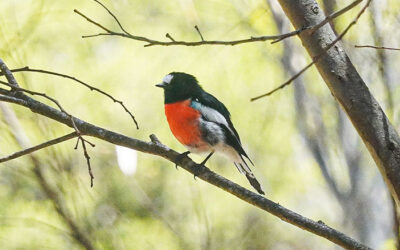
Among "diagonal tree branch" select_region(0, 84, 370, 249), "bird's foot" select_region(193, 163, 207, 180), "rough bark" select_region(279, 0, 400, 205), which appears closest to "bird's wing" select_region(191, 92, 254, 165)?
"bird's foot" select_region(193, 163, 207, 180)

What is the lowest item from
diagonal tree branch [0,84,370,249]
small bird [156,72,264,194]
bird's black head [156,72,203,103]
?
diagonal tree branch [0,84,370,249]

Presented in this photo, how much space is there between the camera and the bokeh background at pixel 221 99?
4.34m

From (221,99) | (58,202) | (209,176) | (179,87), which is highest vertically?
(221,99)

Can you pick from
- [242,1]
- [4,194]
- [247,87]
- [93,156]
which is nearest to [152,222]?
[93,156]

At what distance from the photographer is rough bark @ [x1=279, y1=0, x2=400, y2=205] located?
216 cm

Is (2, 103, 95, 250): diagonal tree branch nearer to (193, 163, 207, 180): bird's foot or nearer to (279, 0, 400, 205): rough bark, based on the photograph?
(193, 163, 207, 180): bird's foot

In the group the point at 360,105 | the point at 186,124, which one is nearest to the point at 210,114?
the point at 186,124

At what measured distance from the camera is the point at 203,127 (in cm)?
349

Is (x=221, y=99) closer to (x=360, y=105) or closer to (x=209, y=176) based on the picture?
(x=209, y=176)

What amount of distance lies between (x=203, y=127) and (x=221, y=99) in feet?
6.29

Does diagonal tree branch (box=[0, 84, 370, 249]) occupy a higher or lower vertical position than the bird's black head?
lower

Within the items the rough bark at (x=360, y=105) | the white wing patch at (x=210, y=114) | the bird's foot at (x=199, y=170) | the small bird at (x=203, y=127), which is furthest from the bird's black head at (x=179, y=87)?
the rough bark at (x=360, y=105)

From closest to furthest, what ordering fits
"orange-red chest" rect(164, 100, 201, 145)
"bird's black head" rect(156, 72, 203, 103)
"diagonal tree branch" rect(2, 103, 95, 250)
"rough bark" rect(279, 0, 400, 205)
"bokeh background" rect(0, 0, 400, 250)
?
1. "rough bark" rect(279, 0, 400, 205)
2. "diagonal tree branch" rect(2, 103, 95, 250)
3. "orange-red chest" rect(164, 100, 201, 145)
4. "bird's black head" rect(156, 72, 203, 103)
5. "bokeh background" rect(0, 0, 400, 250)

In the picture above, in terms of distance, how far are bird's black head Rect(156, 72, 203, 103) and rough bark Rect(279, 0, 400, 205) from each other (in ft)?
5.12
